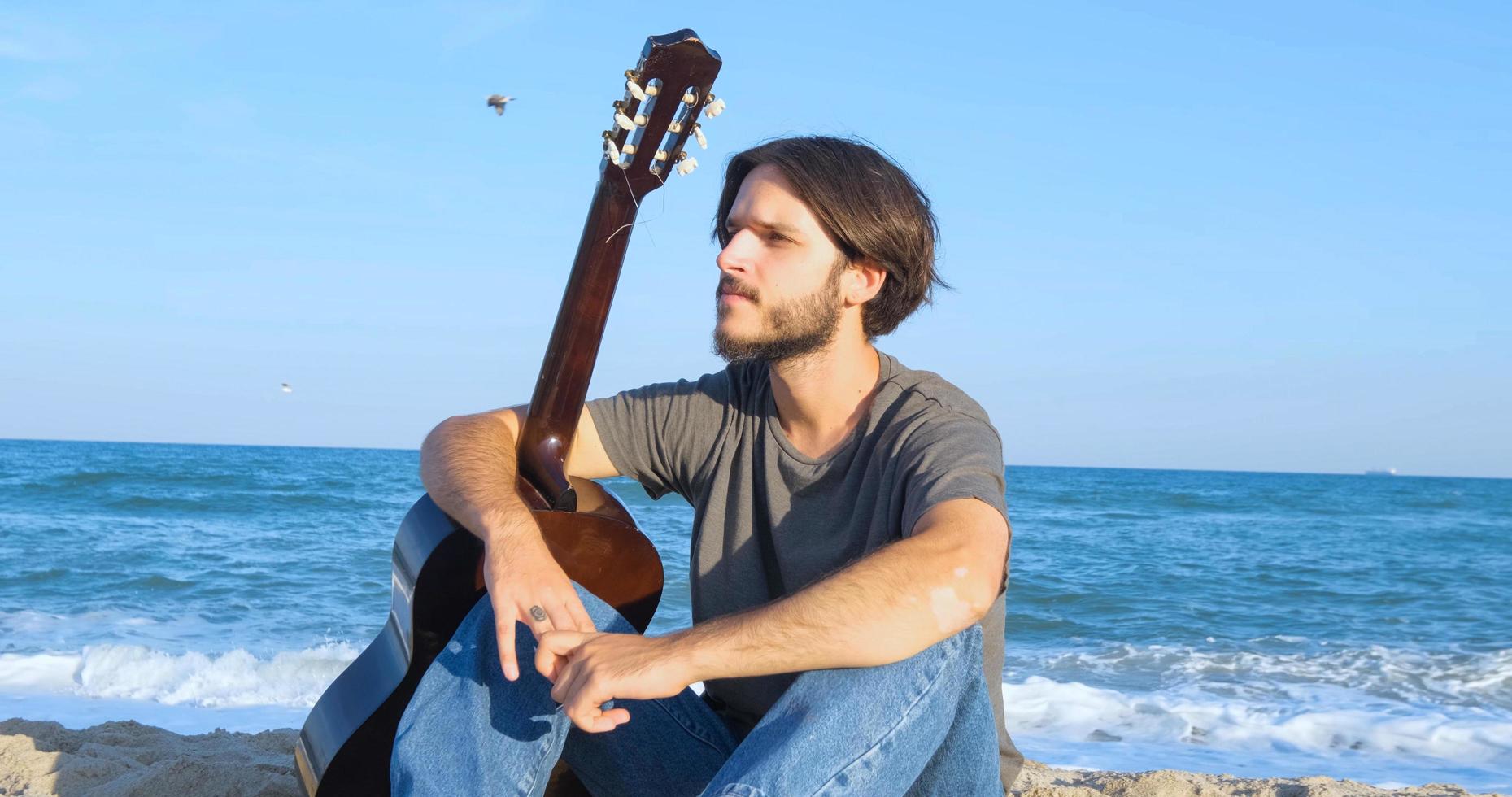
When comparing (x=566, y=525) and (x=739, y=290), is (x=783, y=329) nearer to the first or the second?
(x=739, y=290)

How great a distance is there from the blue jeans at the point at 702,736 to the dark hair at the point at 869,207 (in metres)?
0.87

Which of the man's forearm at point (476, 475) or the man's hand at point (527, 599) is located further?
the man's forearm at point (476, 475)

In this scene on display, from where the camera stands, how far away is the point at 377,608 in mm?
7699

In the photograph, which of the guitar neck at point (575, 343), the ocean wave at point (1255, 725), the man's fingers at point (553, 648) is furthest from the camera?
the ocean wave at point (1255, 725)

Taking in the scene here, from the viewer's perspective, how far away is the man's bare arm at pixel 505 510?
181 centimetres

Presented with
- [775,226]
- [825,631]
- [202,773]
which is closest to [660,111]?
[775,226]

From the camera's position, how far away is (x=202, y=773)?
3.04 m

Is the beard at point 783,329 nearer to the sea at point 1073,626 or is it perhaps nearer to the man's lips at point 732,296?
the man's lips at point 732,296

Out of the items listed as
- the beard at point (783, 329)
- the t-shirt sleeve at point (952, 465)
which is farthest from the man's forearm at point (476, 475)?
the t-shirt sleeve at point (952, 465)

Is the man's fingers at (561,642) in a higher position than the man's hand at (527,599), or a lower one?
lower

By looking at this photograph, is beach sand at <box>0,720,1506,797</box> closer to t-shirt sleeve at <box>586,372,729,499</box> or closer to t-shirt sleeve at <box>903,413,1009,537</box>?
t-shirt sleeve at <box>586,372,729,499</box>

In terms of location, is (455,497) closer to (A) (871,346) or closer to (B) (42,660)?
(A) (871,346)

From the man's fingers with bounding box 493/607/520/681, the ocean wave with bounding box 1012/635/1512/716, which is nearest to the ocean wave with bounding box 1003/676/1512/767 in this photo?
the ocean wave with bounding box 1012/635/1512/716

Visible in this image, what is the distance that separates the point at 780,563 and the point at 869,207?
0.73 metres
